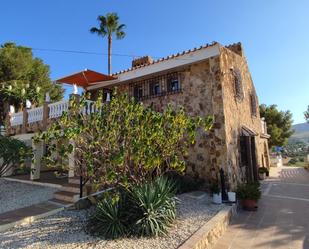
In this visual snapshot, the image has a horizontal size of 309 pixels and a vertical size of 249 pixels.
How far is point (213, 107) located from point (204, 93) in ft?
3.27

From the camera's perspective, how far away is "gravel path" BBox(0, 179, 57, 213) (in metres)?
9.93

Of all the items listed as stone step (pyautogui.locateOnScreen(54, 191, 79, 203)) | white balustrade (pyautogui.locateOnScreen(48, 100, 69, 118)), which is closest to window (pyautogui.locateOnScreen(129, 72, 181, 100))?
white balustrade (pyautogui.locateOnScreen(48, 100, 69, 118))

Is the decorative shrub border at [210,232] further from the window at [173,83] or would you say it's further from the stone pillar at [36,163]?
the stone pillar at [36,163]

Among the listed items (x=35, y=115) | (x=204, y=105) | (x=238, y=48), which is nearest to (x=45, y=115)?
(x=35, y=115)

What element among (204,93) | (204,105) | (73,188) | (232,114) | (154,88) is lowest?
(73,188)

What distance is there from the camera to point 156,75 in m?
13.3

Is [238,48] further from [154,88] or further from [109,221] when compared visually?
[109,221]

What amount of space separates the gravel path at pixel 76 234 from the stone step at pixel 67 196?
107 centimetres

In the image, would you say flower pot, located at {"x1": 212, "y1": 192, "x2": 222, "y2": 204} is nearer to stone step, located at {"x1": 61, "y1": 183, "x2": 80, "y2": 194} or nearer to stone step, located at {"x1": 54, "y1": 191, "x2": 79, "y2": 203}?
stone step, located at {"x1": 54, "y1": 191, "x2": 79, "y2": 203}

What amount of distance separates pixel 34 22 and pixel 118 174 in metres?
12.1

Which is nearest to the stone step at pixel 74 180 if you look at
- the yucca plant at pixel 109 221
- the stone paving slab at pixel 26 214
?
the stone paving slab at pixel 26 214

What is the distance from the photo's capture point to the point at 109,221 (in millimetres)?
6508

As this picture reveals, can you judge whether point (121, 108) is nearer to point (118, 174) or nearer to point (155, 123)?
point (155, 123)

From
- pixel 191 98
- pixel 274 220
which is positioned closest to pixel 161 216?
pixel 274 220
